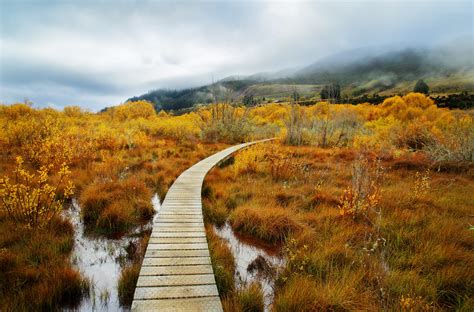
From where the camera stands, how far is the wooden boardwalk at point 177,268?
2.50 meters

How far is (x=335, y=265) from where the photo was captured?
12.0ft

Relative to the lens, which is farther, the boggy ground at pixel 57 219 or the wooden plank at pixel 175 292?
the boggy ground at pixel 57 219

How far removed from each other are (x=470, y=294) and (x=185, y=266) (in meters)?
3.72

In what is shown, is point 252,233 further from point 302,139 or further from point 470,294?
point 302,139

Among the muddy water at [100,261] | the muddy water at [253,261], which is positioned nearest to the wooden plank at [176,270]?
the muddy water at [100,261]

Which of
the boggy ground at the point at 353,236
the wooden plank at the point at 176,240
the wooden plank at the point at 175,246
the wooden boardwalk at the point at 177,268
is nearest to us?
the wooden boardwalk at the point at 177,268

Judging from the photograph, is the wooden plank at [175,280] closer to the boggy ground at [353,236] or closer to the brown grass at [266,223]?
the boggy ground at [353,236]

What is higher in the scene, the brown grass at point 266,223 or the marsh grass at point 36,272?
the marsh grass at point 36,272

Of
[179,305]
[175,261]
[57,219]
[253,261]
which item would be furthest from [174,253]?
[57,219]

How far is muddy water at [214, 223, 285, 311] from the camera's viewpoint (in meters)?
3.42

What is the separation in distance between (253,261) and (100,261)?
8.10 feet

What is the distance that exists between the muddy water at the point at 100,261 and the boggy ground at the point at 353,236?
1441 mm

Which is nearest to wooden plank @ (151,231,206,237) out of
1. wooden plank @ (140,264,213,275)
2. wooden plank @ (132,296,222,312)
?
wooden plank @ (140,264,213,275)

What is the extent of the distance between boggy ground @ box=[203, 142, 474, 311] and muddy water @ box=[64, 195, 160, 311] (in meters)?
1.44
